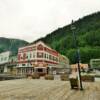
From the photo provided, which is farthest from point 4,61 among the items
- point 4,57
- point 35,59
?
point 35,59

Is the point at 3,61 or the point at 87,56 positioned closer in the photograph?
the point at 3,61

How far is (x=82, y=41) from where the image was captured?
519 feet

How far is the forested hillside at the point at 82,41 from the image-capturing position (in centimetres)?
12816

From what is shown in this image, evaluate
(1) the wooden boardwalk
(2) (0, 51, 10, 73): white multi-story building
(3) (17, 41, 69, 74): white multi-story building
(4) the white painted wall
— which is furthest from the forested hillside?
(1) the wooden boardwalk

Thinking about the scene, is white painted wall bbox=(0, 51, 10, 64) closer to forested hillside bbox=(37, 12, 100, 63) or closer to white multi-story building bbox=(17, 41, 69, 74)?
white multi-story building bbox=(17, 41, 69, 74)

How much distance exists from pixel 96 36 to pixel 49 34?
44.5 metres

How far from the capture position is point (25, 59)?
211 ft

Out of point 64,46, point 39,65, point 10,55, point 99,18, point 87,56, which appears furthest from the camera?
point 99,18

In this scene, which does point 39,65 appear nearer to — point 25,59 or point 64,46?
point 25,59

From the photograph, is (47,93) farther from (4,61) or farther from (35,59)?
(4,61)

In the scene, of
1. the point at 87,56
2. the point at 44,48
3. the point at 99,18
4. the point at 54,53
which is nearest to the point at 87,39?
the point at 87,56

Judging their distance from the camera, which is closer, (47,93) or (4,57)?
(47,93)

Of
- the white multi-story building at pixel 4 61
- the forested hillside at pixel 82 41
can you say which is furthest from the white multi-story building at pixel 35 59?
the forested hillside at pixel 82 41

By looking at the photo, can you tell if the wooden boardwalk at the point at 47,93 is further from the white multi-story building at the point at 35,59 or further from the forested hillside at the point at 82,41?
the forested hillside at the point at 82,41
